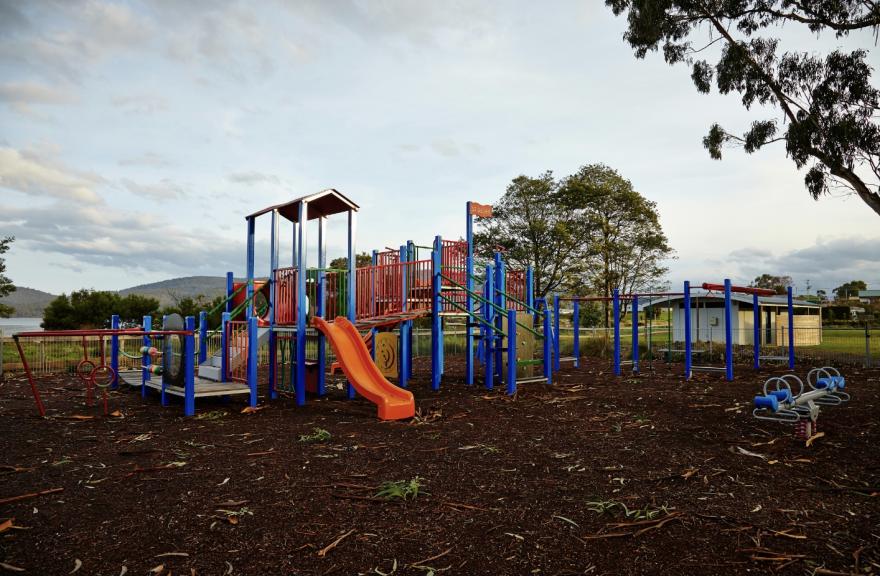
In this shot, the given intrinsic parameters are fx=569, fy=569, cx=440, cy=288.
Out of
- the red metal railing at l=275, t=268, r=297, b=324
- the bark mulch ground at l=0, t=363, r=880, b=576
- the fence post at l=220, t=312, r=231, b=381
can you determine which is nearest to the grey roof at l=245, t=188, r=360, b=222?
the red metal railing at l=275, t=268, r=297, b=324

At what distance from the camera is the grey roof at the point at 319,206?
35.8 feet

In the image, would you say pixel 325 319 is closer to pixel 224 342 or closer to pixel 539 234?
pixel 224 342

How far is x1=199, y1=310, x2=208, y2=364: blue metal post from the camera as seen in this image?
422 inches

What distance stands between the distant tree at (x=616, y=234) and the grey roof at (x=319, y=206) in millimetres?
21615

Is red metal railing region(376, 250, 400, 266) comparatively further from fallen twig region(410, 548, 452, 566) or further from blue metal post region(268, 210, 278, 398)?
fallen twig region(410, 548, 452, 566)

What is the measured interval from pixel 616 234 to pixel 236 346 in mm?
24524

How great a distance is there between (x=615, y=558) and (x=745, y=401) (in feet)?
25.1

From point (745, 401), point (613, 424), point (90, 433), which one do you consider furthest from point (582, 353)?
point (90, 433)

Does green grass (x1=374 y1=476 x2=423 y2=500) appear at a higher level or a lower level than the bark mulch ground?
higher

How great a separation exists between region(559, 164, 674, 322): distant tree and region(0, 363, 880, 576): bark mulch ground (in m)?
22.1

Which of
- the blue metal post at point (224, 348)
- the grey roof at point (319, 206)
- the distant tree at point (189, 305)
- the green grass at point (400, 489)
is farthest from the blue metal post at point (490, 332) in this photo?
the distant tree at point (189, 305)

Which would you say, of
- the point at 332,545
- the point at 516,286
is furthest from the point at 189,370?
the point at 516,286

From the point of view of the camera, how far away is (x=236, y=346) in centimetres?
1101

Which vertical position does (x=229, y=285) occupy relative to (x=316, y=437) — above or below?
above
